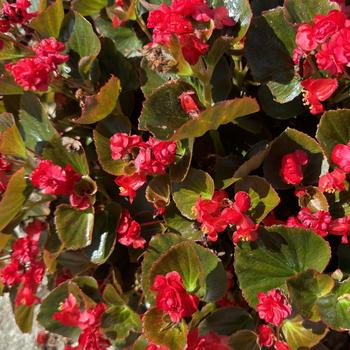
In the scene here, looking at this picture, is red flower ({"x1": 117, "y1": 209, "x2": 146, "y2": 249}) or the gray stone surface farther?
the gray stone surface

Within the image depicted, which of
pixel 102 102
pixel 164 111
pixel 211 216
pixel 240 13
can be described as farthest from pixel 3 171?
pixel 240 13

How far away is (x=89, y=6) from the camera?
4.95ft

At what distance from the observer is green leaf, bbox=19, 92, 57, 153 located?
135 centimetres

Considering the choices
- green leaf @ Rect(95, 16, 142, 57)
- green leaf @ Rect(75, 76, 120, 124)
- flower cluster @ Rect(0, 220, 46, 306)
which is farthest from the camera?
green leaf @ Rect(95, 16, 142, 57)

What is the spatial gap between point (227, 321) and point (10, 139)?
647 millimetres

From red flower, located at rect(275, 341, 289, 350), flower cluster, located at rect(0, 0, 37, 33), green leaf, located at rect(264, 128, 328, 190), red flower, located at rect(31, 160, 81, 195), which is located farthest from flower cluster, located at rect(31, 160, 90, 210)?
red flower, located at rect(275, 341, 289, 350)

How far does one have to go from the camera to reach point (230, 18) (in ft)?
4.01

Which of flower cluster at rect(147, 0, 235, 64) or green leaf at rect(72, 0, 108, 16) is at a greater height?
flower cluster at rect(147, 0, 235, 64)

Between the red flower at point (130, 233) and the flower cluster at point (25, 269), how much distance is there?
29 cm

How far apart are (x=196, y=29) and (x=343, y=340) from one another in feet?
3.18

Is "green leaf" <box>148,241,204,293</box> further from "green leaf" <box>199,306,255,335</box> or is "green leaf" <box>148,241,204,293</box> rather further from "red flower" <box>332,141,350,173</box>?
"red flower" <box>332,141,350,173</box>

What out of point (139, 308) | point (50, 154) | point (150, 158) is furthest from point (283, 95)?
point (139, 308)

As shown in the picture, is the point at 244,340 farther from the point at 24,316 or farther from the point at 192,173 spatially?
the point at 24,316

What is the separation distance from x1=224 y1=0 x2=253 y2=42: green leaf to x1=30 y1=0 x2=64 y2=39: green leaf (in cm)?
41
